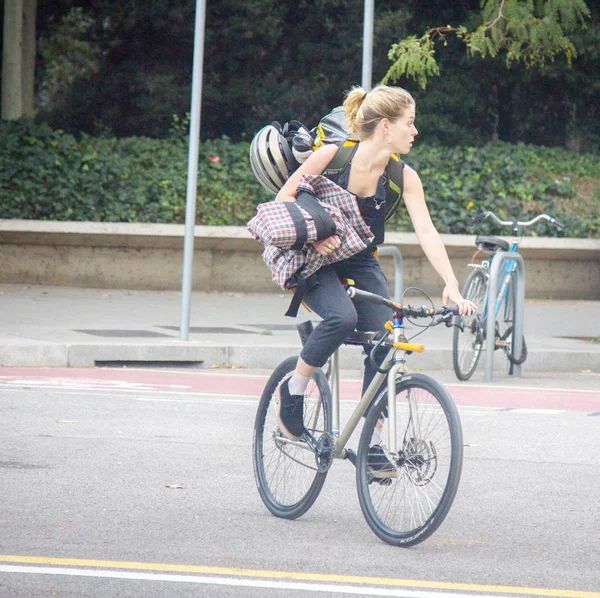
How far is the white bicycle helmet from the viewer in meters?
5.69

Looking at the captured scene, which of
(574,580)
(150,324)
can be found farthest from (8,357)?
(574,580)

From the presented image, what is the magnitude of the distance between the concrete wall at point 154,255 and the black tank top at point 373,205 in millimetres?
10948

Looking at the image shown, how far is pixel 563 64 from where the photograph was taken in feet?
69.6

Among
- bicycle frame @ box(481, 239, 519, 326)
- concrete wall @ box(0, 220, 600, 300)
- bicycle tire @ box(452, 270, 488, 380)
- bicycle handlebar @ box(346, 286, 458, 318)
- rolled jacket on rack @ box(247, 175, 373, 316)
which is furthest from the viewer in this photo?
concrete wall @ box(0, 220, 600, 300)

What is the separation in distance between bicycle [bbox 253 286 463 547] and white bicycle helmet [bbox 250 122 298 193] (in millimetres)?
681

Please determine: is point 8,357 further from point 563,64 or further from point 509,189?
point 563,64

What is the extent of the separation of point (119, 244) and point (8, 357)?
19.0 feet

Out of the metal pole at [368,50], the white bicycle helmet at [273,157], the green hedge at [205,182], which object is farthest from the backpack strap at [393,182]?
the green hedge at [205,182]

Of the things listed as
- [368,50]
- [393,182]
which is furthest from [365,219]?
[368,50]

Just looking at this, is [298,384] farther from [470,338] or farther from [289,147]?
[470,338]

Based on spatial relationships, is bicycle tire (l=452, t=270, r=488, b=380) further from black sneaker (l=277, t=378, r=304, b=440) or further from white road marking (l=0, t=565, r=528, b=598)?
white road marking (l=0, t=565, r=528, b=598)

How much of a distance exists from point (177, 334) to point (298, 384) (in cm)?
707

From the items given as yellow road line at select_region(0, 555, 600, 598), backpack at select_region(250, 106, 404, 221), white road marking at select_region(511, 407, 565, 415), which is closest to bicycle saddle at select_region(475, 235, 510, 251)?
white road marking at select_region(511, 407, 565, 415)

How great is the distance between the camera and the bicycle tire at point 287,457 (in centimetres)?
548
